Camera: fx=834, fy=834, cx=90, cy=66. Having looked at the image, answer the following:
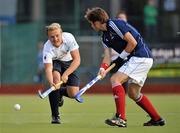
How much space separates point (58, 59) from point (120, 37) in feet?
5.55

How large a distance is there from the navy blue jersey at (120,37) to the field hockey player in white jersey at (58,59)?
969 mm

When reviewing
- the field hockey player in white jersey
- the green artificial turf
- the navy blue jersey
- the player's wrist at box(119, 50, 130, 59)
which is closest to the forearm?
the field hockey player in white jersey

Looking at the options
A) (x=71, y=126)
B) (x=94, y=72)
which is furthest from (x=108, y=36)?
(x=94, y=72)

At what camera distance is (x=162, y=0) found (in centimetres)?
2572

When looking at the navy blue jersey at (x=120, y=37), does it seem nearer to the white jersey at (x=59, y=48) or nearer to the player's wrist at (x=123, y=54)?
the player's wrist at (x=123, y=54)

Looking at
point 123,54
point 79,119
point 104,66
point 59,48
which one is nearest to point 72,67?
point 59,48

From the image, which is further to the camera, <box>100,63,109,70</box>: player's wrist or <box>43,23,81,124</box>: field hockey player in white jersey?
<box>43,23,81,124</box>: field hockey player in white jersey

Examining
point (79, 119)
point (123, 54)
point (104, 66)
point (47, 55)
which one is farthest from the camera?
point (79, 119)

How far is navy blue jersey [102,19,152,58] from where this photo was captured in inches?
431

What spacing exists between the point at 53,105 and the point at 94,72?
476 inches

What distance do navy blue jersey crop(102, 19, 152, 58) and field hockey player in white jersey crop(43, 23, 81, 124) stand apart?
969 millimetres

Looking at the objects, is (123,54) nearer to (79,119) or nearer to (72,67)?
(72,67)

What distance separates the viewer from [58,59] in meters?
12.5

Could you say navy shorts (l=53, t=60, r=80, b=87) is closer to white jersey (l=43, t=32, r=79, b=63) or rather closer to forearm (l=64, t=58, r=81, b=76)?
white jersey (l=43, t=32, r=79, b=63)
